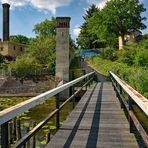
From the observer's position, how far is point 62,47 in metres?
32.8

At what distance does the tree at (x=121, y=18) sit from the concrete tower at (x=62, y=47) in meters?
29.0

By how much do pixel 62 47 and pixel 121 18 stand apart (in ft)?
102

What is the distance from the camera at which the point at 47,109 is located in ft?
78.2

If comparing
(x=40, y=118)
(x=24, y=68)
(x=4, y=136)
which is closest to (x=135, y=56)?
(x=24, y=68)

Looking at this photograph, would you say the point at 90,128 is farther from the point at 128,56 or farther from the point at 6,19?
the point at 6,19

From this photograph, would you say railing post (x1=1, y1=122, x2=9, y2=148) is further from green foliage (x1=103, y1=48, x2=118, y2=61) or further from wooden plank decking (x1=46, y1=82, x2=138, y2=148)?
green foliage (x1=103, y1=48, x2=118, y2=61)

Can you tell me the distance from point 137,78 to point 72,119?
523 inches

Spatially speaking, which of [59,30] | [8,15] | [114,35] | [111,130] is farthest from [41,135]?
[8,15]

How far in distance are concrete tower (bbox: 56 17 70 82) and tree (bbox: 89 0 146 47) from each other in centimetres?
2896

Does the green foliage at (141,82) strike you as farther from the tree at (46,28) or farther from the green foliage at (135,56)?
the tree at (46,28)

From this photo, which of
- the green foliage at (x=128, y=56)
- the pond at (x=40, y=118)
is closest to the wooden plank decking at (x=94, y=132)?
the pond at (x=40, y=118)

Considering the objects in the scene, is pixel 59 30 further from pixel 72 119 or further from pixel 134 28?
pixel 134 28

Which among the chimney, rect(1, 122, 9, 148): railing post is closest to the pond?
rect(1, 122, 9, 148): railing post

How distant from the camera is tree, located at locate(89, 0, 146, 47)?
60.8 meters
